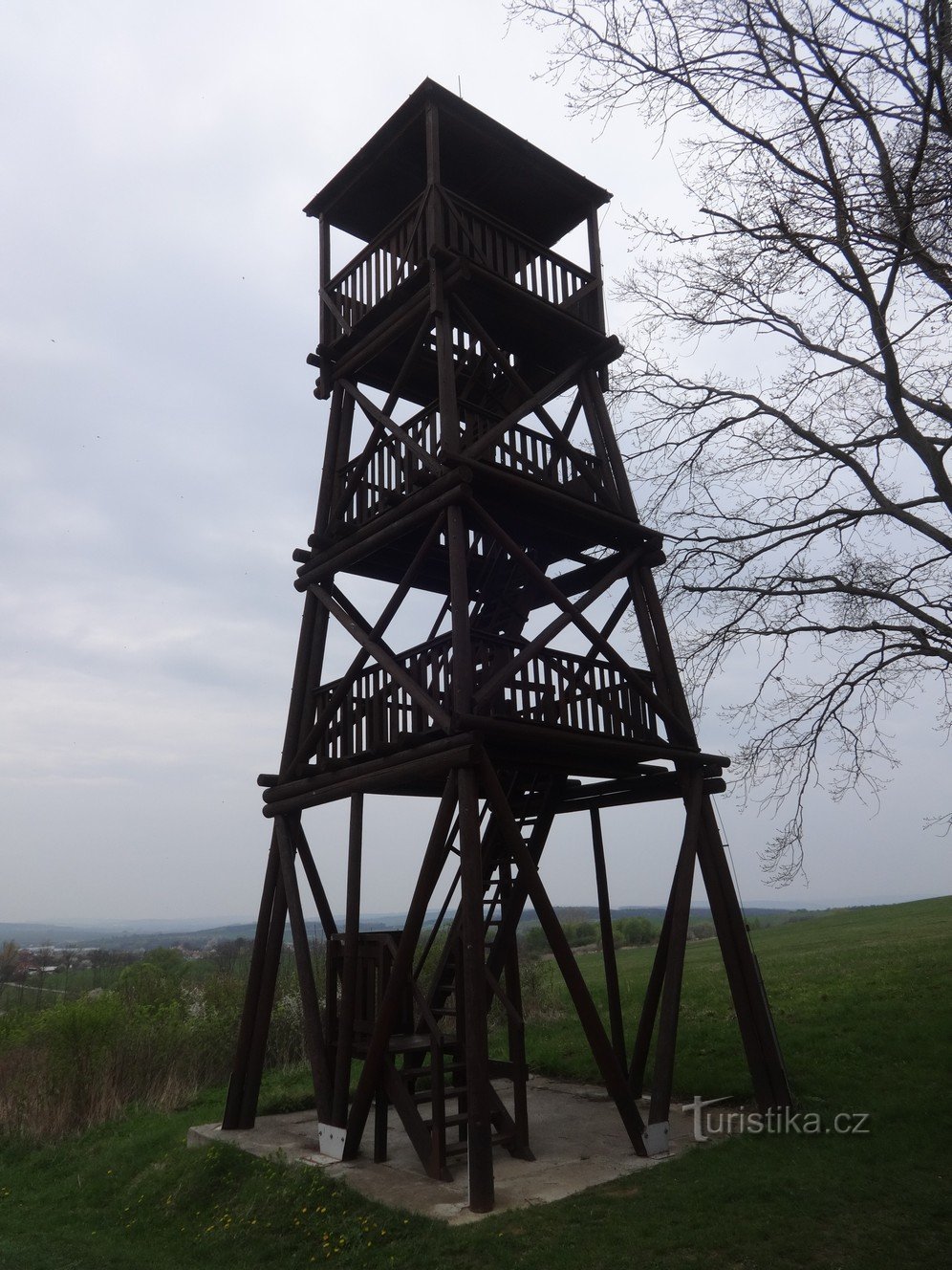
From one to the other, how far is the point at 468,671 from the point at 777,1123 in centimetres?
582

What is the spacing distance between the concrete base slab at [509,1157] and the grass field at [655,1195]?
0.28 m

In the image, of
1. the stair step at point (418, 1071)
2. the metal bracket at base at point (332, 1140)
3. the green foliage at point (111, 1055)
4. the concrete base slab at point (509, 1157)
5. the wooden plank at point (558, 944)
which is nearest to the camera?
the concrete base slab at point (509, 1157)

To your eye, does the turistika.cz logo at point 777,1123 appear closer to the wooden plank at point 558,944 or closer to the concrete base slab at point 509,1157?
the concrete base slab at point 509,1157

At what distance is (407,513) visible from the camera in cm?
1073

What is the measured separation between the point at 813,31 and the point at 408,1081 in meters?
11.3

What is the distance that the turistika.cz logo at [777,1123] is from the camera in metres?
9.54

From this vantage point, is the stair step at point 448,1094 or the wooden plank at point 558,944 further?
the stair step at point 448,1094

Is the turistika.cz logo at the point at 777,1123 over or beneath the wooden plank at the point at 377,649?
beneath

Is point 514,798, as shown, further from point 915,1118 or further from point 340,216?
point 340,216

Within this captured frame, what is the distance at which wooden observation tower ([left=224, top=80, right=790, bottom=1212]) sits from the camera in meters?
9.17

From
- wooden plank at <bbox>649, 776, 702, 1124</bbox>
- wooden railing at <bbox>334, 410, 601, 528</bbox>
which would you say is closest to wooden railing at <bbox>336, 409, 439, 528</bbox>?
wooden railing at <bbox>334, 410, 601, 528</bbox>

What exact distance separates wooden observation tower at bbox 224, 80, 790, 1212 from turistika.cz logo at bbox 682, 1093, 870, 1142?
257 mm

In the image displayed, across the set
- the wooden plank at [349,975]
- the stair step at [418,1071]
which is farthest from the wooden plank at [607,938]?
the wooden plank at [349,975]

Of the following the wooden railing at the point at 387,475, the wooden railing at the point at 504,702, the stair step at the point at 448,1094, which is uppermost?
the wooden railing at the point at 387,475
